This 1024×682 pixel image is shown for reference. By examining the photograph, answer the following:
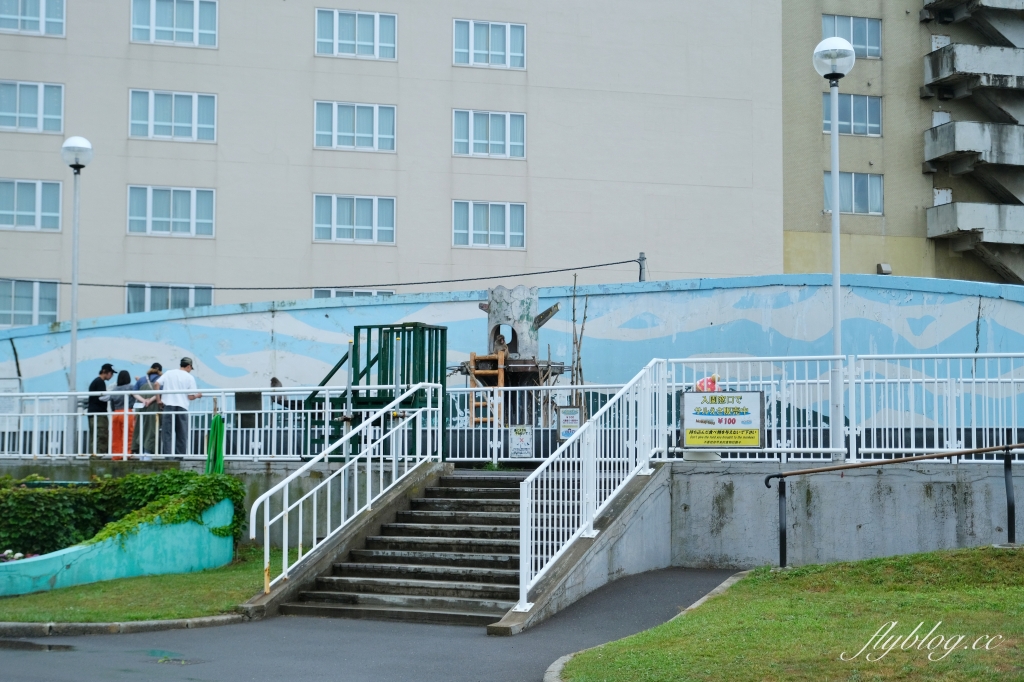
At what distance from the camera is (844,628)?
987 centimetres

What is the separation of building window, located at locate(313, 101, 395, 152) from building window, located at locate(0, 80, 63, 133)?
7.73 metres

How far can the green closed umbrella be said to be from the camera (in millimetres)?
17141

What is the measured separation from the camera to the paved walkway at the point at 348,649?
9984mm

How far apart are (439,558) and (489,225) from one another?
83.6 ft

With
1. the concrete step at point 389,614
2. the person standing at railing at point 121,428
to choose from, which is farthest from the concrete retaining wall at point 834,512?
the person standing at railing at point 121,428

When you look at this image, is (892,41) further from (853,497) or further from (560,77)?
(853,497)

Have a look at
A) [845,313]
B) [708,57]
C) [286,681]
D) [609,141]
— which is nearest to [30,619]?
[286,681]

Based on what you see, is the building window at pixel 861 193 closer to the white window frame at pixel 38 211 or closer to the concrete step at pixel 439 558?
the white window frame at pixel 38 211

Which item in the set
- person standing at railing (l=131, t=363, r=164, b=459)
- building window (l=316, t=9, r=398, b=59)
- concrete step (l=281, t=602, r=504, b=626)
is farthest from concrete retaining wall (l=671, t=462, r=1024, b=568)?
building window (l=316, t=9, r=398, b=59)

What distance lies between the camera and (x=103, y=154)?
36.4 meters

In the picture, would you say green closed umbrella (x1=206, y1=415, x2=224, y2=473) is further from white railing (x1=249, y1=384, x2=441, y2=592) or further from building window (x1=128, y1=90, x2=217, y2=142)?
building window (x1=128, y1=90, x2=217, y2=142)

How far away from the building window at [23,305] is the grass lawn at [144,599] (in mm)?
23030

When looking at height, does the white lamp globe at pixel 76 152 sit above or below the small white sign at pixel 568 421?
above

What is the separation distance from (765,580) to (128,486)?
9074 mm
